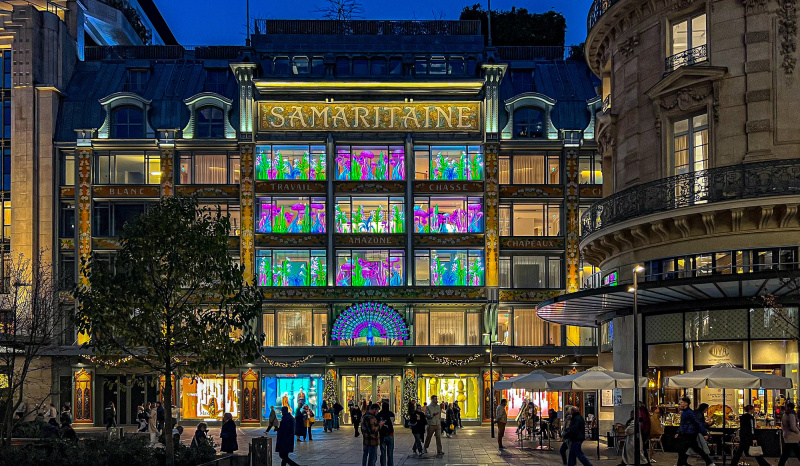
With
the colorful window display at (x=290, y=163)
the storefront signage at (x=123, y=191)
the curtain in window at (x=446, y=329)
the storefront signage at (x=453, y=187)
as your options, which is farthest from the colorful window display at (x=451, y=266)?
the storefront signage at (x=123, y=191)

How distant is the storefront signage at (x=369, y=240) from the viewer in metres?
58.1

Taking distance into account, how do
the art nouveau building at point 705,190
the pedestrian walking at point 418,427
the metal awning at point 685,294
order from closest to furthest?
1. the metal awning at point 685,294
2. the art nouveau building at point 705,190
3. the pedestrian walking at point 418,427

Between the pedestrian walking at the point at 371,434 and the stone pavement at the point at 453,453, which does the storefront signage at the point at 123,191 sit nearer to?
the stone pavement at the point at 453,453

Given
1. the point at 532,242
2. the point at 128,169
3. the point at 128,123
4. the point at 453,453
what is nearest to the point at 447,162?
the point at 532,242

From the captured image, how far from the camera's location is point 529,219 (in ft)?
194

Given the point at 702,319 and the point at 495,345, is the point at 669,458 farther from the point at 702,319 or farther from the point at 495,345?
the point at 495,345

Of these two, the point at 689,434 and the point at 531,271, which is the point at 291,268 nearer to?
the point at 531,271

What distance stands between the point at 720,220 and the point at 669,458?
7.02m

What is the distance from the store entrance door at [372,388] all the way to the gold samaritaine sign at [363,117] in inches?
539

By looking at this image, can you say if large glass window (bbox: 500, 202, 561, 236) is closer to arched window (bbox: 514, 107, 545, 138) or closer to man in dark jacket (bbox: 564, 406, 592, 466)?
arched window (bbox: 514, 107, 545, 138)

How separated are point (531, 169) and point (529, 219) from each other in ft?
9.22

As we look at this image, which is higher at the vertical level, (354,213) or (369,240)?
(354,213)

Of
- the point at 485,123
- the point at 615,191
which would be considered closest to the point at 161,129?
the point at 485,123

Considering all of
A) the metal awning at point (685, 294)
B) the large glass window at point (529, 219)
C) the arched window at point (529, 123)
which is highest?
the arched window at point (529, 123)
